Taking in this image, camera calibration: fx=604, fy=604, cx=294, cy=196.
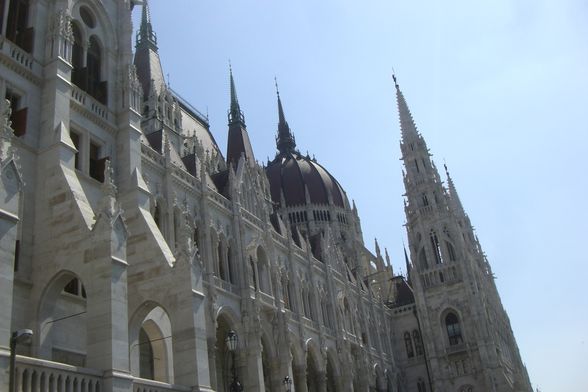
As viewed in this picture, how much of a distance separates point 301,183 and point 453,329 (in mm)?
26743

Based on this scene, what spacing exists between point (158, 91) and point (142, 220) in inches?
1096

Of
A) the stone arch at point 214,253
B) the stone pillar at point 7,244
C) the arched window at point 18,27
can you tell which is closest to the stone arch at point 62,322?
the stone pillar at point 7,244

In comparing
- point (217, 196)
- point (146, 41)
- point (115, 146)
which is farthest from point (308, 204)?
point (115, 146)

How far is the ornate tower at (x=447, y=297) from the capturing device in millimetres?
55438

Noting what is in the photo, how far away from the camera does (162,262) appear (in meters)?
19.8

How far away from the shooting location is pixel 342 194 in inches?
3083

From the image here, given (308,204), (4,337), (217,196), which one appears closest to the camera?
(4,337)

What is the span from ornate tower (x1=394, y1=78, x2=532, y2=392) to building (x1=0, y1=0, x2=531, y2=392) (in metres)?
0.18

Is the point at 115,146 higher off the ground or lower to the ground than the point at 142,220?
higher

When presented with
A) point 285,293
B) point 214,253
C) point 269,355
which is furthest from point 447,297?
point 214,253

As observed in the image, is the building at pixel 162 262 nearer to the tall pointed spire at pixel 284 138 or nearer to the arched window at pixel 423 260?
the arched window at pixel 423 260

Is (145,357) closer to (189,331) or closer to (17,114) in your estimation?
(189,331)

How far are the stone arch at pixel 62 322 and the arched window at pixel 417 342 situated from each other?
44.9 m

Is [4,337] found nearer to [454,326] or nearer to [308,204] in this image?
[454,326]
